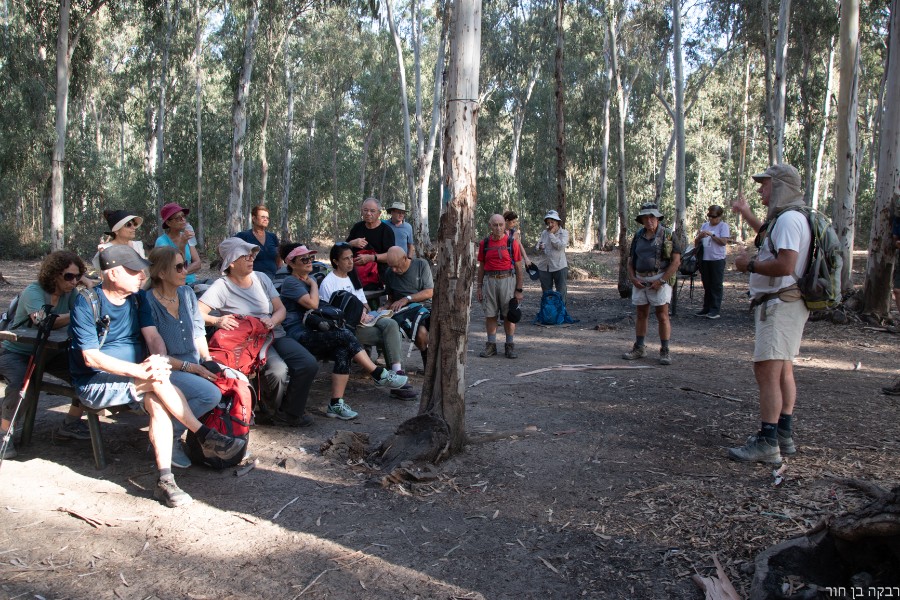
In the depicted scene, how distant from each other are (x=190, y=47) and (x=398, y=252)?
94.7 ft

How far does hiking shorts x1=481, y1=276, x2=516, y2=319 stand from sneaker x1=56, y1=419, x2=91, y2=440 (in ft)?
15.3

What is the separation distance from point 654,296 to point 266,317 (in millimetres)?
4237

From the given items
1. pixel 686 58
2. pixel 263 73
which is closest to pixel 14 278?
pixel 263 73

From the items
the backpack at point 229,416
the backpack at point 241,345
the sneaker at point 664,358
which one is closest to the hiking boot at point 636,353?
the sneaker at point 664,358

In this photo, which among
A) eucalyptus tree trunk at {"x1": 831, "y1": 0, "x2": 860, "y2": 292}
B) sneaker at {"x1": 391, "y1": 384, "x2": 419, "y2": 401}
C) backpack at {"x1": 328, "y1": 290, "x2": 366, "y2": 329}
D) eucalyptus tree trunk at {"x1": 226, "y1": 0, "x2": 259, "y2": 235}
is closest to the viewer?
backpack at {"x1": 328, "y1": 290, "x2": 366, "y2": 329}

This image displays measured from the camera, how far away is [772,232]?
162 inches

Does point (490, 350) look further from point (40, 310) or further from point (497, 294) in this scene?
point (40, 310)

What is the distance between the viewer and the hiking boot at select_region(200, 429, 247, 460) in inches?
165

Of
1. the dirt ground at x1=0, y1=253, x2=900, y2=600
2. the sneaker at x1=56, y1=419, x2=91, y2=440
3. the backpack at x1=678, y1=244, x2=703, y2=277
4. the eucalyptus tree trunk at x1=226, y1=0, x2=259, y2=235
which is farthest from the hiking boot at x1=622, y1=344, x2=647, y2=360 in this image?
the eucalyptus tree trunk at x1=226, y1=0, x2=259, y2=235

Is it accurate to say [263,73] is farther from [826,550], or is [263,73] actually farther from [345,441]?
[826,550]

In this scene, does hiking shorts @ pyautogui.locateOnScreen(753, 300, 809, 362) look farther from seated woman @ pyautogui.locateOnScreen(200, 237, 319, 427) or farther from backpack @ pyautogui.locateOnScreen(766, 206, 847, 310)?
seated woman @ pyautogui.locateOnScreen(200, 237, 319, 427)

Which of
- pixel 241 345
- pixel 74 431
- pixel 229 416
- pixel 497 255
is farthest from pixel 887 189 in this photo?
pixel 74 431

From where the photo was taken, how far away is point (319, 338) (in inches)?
221

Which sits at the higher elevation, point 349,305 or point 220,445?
point 349,305
